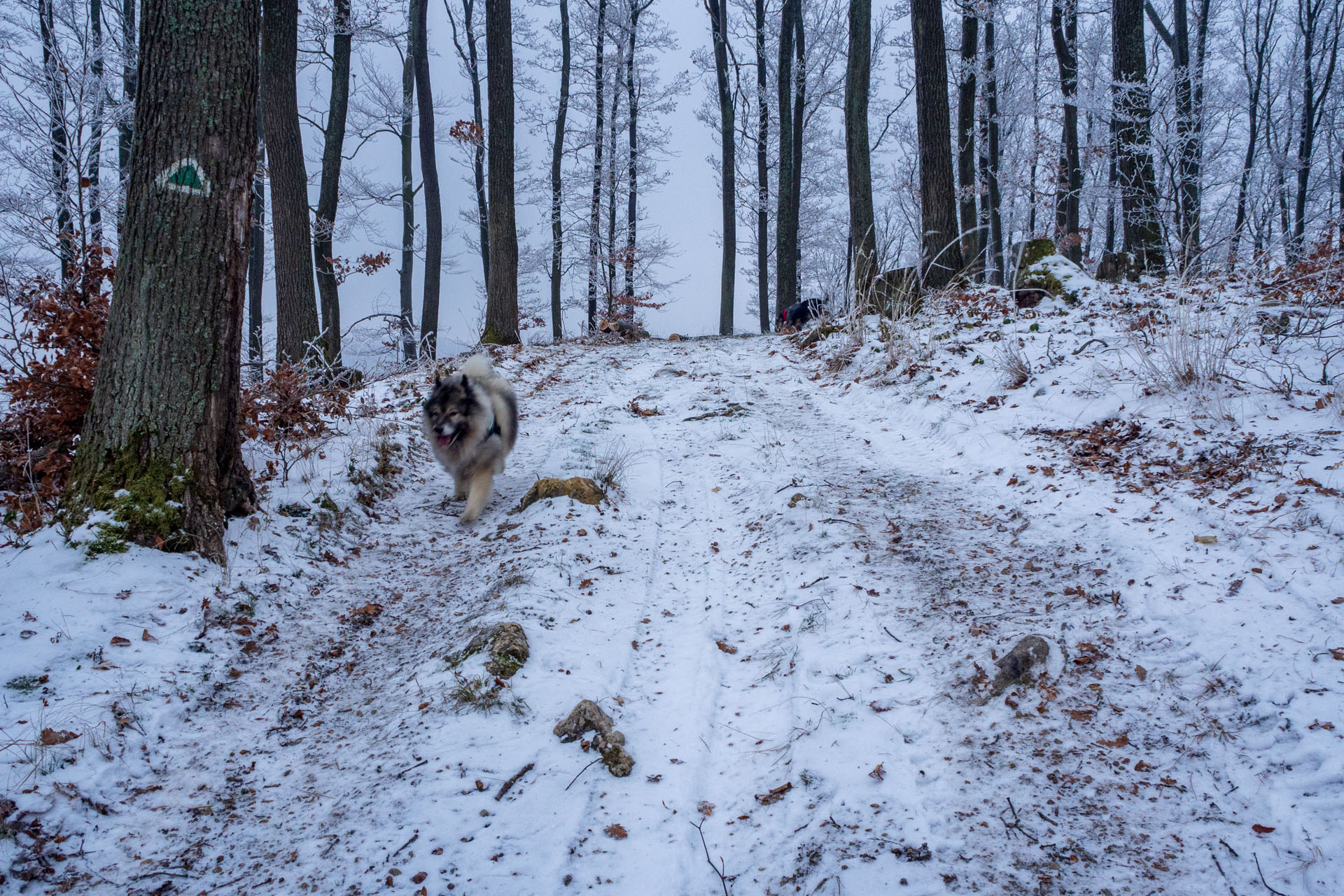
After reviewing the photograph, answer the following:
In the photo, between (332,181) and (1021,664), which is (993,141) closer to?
(332,181)

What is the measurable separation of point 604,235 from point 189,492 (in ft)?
63.6

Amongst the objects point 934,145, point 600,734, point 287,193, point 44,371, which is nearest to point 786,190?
point 934,145

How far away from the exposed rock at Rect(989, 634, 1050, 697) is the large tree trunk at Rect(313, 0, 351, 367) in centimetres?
927

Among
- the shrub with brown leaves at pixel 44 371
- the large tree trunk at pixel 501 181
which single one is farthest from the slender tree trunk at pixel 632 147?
the shrub with brown leaves at pixel 44 371

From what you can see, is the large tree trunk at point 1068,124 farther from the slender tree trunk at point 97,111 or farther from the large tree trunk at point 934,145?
the slender tree trunk at point 97,111

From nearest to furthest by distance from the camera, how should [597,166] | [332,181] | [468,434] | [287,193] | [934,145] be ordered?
[468,434] → [287,193] → [934,145] → [332,181] → [597,166]

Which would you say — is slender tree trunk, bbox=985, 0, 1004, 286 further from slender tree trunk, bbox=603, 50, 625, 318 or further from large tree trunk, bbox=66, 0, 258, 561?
large tree trunk, bbox=66, 0, 258, 561

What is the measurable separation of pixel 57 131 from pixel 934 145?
40.3ft

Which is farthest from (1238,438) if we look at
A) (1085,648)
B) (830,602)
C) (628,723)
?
(628,723)

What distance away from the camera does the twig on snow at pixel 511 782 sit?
95.3 inches

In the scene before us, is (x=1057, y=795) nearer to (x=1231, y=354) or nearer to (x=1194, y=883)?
(x=1194, y=883)

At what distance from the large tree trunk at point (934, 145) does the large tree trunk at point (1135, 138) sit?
2437 millimetres

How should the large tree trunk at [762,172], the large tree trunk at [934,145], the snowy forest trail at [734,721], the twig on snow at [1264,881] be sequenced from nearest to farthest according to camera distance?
the twig on snow at [1264,881], the snowy forest trail at [734,721], the large tree trunk at [934,145], the large tree trunk at [762,172]

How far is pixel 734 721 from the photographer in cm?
287
